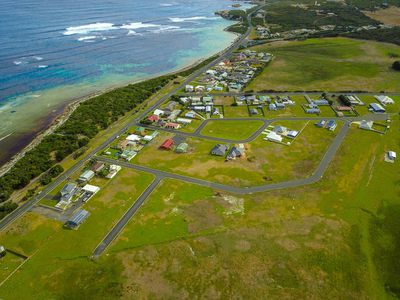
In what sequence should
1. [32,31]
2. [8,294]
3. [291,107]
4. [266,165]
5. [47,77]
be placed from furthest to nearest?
[32,31]
[47,77]
[291,107]
[266,165]
[8,294]

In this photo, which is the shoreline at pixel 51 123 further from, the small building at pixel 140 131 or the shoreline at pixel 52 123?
the small building at pixel 140 131

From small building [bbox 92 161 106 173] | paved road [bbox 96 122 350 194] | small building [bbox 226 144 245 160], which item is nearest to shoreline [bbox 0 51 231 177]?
small building [bbox 92 161 106 173]

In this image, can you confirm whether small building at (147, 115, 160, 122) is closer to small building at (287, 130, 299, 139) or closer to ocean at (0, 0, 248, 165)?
ocean at (0, 0, 248, 165)

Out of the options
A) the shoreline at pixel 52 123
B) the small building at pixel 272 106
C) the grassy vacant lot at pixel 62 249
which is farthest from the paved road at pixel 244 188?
the small building at pixel 272 106

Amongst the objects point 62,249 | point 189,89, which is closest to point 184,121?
point 189,89

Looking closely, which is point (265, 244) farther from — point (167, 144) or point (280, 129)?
point (280, 129)

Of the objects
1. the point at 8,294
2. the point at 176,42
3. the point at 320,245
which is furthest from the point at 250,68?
Result: the point at 8,294

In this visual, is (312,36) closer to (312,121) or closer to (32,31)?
(312,121)
